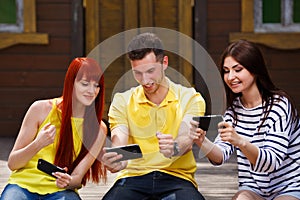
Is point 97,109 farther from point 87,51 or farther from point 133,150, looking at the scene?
point 87,51

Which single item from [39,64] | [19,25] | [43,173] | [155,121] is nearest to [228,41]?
[39,64]

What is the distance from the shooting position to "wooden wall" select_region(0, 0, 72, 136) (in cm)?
741

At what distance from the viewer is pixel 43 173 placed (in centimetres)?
340

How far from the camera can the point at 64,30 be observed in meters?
7.43

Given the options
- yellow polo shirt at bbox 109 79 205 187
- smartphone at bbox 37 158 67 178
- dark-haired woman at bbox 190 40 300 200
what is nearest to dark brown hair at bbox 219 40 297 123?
dark-haired woman at bbox 190 40 300 200

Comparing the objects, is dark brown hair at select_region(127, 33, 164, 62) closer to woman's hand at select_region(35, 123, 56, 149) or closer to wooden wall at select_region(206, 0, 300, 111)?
woman's hand at select_region(35, 123, 56, 149)

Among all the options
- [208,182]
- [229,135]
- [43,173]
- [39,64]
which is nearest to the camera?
[229,135]

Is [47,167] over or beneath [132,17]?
beneath

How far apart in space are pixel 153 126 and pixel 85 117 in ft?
1.03

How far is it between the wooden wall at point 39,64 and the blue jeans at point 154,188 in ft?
13.5

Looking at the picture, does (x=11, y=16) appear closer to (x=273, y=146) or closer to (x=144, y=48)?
(x=144, y=48)

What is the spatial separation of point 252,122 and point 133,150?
54 cm

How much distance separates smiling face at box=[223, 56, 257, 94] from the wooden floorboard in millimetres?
1369

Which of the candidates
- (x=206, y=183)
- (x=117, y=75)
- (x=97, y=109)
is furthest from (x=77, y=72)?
(x=117, y=75)
